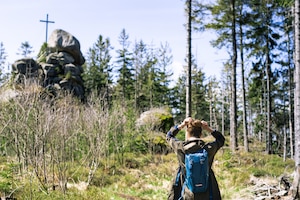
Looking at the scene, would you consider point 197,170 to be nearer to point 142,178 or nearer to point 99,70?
point 142,178

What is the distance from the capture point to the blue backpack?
3.80m

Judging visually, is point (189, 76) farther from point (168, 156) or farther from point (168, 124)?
point (168, 124)

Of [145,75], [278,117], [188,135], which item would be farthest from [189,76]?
[145,75]

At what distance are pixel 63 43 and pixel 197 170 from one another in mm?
26888

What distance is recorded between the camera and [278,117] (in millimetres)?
26266

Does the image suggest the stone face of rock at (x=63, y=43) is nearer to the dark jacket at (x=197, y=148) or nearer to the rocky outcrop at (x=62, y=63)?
the rocky outcrop at (x=62, y=63)

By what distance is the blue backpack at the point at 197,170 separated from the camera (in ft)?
12.5

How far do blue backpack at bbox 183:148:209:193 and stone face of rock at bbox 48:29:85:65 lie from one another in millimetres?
26674

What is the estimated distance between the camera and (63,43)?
2884cm

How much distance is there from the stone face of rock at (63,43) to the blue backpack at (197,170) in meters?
26.7

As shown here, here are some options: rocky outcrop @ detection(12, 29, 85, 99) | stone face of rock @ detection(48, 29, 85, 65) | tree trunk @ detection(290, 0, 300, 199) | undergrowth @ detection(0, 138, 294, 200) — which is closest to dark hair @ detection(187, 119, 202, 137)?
undergrowth @ detection(0, 138, 294, 200)

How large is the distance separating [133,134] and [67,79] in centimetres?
1412

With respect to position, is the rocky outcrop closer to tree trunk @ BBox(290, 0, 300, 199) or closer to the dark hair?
tree trunk @ BBox(290, 0, 300, 199)

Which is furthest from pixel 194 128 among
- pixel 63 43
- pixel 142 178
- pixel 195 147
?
pixel 63 43
